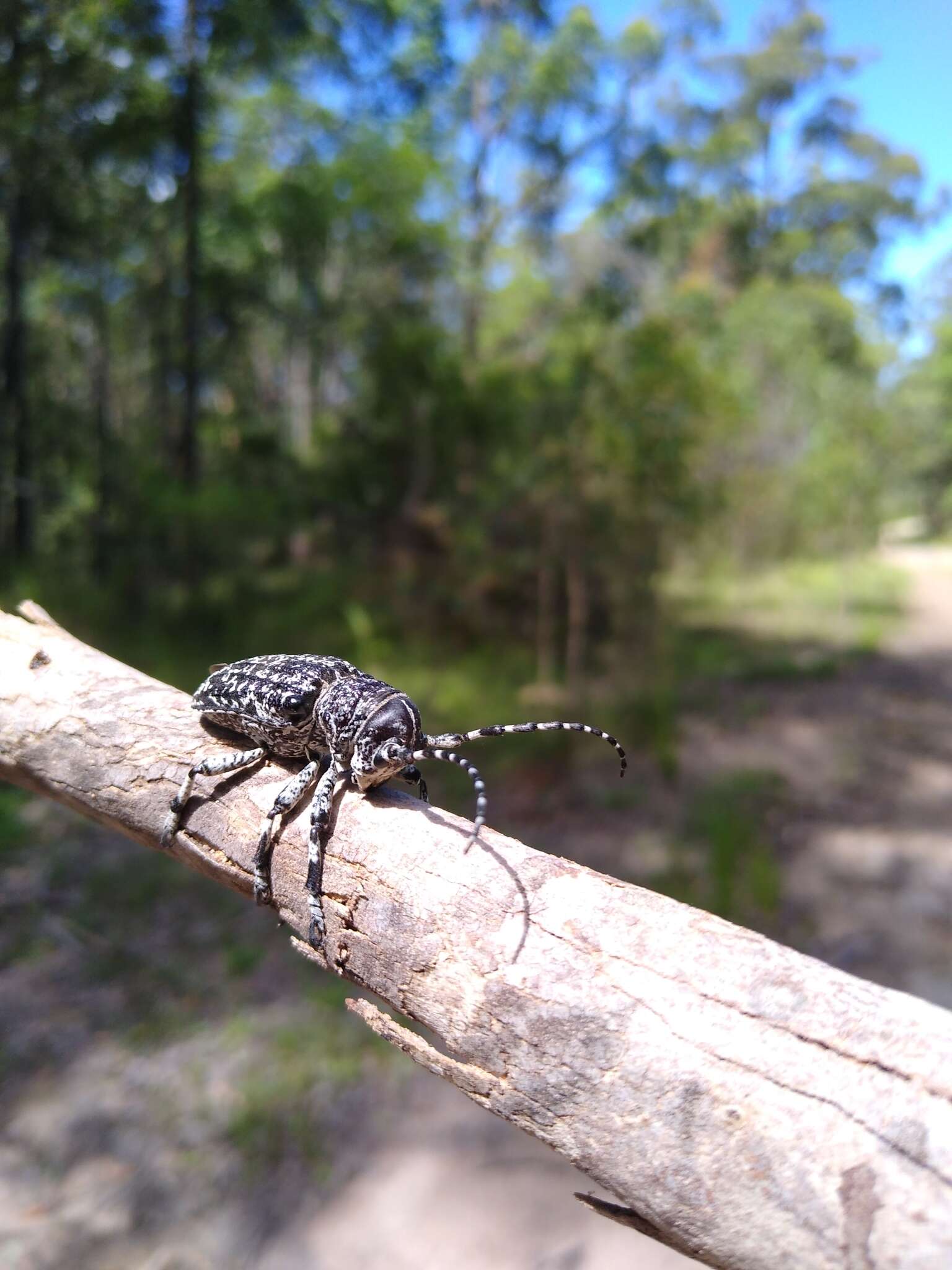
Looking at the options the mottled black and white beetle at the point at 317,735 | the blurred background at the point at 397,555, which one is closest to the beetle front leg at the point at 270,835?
the mottled black and white beetle at the point at 317,735

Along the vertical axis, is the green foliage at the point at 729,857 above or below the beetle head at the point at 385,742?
below

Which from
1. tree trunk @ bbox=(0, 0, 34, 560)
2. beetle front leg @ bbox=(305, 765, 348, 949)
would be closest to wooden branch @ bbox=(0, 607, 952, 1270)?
beetle front leg @ bbox=(305, 765, 348, 949)

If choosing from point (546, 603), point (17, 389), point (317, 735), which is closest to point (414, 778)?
point (317, 735)

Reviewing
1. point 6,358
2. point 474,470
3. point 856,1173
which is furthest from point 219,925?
point 6,358

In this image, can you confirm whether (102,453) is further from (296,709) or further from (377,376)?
(296,709)

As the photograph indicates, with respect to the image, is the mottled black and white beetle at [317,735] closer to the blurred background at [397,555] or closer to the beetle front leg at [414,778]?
the beetle front leg at [414,778]

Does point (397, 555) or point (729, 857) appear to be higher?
point (397, 555)

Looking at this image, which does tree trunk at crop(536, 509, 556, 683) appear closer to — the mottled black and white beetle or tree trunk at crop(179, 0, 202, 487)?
tree trunk at crop(179, 0, 202, 487)
